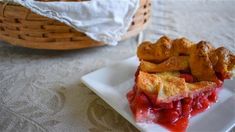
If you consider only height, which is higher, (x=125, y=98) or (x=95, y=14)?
(x=95, y=14)

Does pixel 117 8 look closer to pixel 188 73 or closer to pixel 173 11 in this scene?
pixel 188 73

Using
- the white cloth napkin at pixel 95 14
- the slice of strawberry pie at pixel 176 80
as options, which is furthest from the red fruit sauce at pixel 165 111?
the white cloth napkin at pixel 95 14

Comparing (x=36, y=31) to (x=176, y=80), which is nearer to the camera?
(x=176, y=80)

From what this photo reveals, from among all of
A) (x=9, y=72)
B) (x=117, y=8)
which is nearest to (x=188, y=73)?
(x=117, y=8)

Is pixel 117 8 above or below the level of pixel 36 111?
above

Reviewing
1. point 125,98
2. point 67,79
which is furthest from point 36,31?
point 125,98

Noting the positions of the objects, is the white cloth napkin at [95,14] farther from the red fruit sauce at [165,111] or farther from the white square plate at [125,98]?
the red fruit sauce at [165,111]

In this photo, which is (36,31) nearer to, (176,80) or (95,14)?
(95,14)

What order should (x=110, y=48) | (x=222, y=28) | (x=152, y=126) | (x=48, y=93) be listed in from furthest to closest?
(x=222, y=28) → (x=110, y=48) → (x=48, y=93) → (x=152, y=126)
